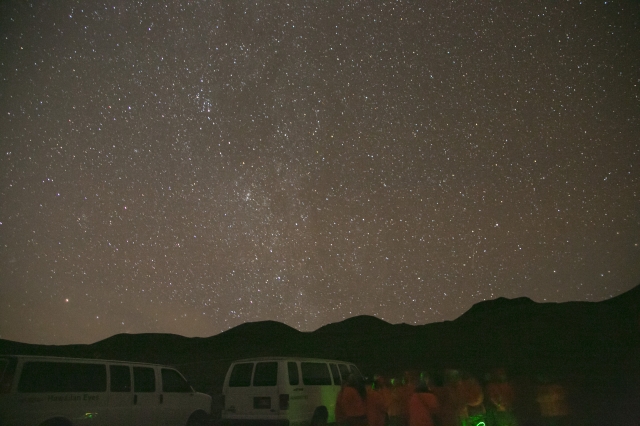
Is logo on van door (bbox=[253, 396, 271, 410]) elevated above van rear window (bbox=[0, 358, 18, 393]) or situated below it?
below

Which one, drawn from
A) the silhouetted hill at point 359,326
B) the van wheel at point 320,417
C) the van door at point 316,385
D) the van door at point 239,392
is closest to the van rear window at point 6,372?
the van door at point 239,392

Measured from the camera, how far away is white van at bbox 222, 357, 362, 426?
9.04m

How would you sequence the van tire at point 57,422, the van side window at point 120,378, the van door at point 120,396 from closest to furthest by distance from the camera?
the van tire at point 57,422, the van door at point 120,396, the van side window at point 120,378

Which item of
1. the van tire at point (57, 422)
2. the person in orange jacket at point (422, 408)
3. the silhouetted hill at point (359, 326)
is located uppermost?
the silhouetted hill at point (359, 326)

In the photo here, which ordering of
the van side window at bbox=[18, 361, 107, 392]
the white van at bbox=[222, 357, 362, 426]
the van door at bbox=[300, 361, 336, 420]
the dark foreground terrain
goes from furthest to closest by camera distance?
the dark foreground terrain
the van door at bbox=[300, 361, 336, 420]
the white van at bbox=[222, 357, 362, 426]
the van side window at bbox=[18, 361, 107, 392]

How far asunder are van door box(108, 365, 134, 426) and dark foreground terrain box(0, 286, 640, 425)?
A: 1466 centimetres

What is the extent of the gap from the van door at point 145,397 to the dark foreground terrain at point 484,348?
46.4 feet

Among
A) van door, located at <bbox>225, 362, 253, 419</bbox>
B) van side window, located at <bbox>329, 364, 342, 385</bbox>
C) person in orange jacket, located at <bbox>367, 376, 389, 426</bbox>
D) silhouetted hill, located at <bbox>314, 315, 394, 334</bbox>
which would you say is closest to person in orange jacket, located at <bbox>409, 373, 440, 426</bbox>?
person in orange jacket, located at <bbox>367, 376, 389, 426</bbox>

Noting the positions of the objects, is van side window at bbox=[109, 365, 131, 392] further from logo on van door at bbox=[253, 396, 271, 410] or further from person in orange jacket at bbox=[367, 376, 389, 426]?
person in orange jacket at bbox=[367, 376, 389, 426]

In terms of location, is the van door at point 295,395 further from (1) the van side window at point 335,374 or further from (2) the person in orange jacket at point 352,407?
(2) the person in orange jacket at point 352,407

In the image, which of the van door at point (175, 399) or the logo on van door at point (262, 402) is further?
the logo on van door at point (262, 402)

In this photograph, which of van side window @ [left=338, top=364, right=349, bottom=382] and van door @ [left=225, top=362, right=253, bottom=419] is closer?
van door @ [left=225, top=362, right=253, bottom=419]

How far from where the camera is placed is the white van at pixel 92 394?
20.9 feet

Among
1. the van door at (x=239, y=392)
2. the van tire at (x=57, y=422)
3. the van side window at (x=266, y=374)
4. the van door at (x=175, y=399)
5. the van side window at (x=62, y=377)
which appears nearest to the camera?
the van side window at (x=62, y=377)
